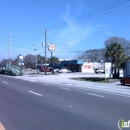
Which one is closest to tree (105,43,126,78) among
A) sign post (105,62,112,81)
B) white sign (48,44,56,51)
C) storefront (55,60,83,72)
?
sign post (105,62,112,81)

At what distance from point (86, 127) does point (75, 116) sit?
1545mm

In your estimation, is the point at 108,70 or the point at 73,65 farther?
the point at 73,65

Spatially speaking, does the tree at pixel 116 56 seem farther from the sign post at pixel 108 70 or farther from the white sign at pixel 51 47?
the white sign at pixel 51 47

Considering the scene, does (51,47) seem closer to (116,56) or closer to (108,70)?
(116,56)

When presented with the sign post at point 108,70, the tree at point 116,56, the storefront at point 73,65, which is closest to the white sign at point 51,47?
the storefront at point 73,65

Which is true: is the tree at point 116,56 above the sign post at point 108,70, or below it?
above

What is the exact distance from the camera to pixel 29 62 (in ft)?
469

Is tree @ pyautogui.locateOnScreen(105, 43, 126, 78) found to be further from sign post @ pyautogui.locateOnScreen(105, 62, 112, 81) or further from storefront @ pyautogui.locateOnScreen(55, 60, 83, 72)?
storefront @ pyautogui.locateOnScreen(55, 60, 83, 72)

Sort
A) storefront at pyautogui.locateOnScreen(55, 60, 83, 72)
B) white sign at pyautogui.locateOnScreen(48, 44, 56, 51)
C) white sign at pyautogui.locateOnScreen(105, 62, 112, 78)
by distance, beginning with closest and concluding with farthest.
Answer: white sign at pyautogui.locateOnScreen(105, 62, 112, 78), white sign at pyautogui.locateOnScreen(48, 44, 56, 51), storefront at pyautogui.locateOnScreen(55, 60, 83, 72)

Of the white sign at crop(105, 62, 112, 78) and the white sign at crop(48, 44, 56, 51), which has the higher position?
the white sign at crop(48, 44, 56, 51)

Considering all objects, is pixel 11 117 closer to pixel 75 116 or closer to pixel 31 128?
pixel 31 128

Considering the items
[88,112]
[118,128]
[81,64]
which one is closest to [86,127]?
[118,128]

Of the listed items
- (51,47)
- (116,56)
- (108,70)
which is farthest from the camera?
(51,47)

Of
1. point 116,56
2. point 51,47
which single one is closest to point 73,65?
point 51,47
